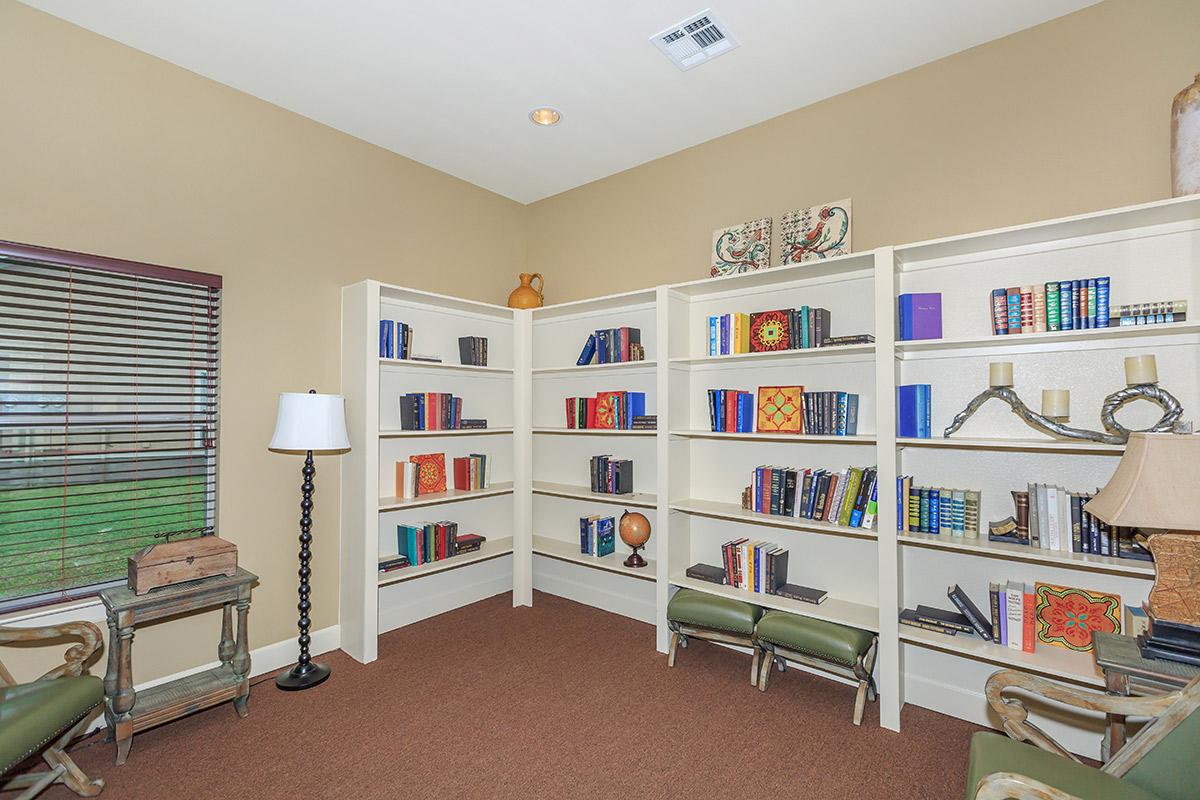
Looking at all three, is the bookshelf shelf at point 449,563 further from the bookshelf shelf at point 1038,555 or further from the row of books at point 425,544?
the bookshelf shelf at point 1038,555

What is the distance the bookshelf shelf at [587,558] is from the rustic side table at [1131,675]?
2.12 m

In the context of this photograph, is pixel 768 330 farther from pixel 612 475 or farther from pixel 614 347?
pixel 612 475

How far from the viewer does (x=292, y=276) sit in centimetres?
330

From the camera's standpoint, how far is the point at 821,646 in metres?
2.70

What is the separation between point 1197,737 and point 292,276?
4179 millimetres

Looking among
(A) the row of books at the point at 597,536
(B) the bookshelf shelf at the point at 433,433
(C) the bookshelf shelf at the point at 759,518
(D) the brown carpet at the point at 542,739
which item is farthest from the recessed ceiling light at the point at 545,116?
(D) the brown carpet at the point at 542,739

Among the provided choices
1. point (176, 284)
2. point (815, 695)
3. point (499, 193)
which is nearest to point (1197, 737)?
point (815, 695)

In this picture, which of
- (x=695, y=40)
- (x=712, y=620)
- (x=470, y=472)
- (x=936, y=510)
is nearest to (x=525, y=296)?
(x=470, y=472)

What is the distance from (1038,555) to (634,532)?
2094 mm

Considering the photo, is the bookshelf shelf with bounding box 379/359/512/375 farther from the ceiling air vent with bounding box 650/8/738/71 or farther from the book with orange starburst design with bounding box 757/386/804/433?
the ceiling air vent with bounding box 650/8/738/71

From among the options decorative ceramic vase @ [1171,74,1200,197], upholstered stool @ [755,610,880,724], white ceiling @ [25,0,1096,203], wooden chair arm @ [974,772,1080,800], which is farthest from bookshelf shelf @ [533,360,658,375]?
wooden chair arm @ [974,772,1080,800]

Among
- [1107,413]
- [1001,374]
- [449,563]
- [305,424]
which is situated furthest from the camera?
[449,563]

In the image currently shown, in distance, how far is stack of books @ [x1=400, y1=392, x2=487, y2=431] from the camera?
11.8ft

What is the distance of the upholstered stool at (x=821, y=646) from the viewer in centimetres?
263
